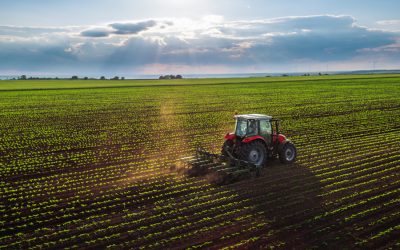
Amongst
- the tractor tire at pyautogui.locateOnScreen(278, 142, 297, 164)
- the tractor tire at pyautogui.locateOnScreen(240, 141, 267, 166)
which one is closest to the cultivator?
the tractor tire at pyautogui.locateOnScreen(240, 141, 267, 166)

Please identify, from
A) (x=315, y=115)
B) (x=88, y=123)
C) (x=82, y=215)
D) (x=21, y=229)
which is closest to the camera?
(x=21, y=229)

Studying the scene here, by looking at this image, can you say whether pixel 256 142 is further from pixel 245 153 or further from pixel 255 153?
pixel 245 153

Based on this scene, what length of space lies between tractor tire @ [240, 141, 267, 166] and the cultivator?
32cm

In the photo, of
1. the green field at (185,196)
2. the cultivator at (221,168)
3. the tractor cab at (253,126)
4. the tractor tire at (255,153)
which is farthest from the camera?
the tractor cab at (253,126)

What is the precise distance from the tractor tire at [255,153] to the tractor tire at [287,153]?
0.98 meters

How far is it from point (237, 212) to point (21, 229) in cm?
581

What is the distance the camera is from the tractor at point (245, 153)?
1392 centimetres

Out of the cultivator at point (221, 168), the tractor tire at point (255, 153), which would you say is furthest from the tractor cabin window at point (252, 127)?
the cultivator at point (221, 168)

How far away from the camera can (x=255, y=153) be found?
47.8ft

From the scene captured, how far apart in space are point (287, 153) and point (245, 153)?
7.47 ft

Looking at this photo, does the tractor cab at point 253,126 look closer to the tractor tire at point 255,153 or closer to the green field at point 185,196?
the tractor tire at point 255,153

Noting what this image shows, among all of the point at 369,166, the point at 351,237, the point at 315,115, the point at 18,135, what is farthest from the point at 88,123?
the point at 351,237

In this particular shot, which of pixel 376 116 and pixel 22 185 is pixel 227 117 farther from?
pixel 22 185

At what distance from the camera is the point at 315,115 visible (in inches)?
1224
